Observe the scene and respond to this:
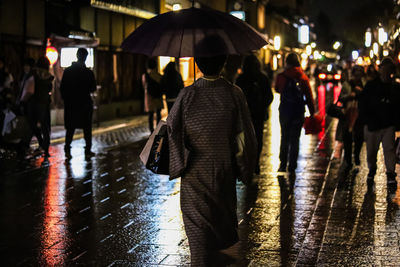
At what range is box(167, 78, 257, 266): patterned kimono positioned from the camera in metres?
4.65

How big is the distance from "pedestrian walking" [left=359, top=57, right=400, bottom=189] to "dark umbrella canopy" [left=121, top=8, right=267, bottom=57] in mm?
4757

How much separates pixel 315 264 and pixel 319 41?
18629cm

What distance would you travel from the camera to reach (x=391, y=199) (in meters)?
8.94

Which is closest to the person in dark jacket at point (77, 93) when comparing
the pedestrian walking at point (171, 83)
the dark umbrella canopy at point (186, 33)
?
the pedestrian walking at point (171, 83)

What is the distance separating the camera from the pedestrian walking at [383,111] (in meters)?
9.82

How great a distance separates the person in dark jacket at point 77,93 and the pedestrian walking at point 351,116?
15.1 ft

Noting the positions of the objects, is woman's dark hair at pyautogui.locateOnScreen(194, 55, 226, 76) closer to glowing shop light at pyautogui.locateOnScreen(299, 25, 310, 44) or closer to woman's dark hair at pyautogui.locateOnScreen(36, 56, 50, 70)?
woman's dark hair at pyautogui.locateOnScreen(36, 56, 50, 70)

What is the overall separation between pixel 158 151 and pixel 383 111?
581 centimetres

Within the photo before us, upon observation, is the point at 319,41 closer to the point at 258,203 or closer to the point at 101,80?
the point at 101,80

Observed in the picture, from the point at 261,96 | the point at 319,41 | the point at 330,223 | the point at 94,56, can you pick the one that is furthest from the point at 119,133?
the point at 319,41

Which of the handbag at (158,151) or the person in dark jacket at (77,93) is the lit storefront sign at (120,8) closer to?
the person in dark jacket at (77,93)

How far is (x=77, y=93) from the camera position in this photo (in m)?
13.0

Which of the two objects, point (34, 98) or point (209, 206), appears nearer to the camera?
point (209, 206)

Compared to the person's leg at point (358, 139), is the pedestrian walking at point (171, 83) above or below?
above
